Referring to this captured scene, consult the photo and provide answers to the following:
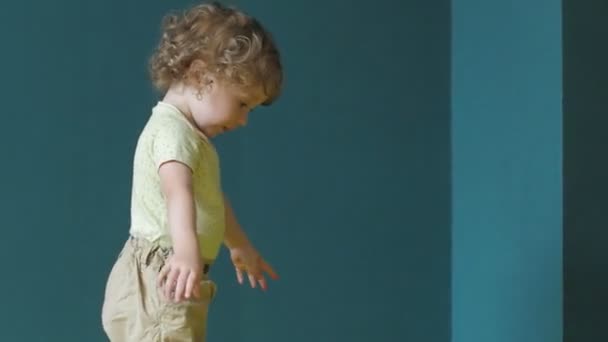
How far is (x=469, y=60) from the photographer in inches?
70.7

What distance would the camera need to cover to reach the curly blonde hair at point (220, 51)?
3.71 feet

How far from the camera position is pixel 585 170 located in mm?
1525

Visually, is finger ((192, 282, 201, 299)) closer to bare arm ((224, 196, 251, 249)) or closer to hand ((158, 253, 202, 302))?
hand ((158, 253, 202, 302))

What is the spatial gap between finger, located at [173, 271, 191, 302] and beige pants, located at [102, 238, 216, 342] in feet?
0.29

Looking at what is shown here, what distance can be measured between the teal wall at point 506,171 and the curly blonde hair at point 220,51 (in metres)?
0.57

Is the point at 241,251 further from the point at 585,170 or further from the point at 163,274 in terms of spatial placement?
the point at 585,170

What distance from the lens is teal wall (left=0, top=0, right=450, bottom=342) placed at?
1.56 metres

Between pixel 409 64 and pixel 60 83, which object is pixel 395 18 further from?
pixel 60 83

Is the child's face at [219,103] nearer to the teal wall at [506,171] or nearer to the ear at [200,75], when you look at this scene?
the ear at [200,75]

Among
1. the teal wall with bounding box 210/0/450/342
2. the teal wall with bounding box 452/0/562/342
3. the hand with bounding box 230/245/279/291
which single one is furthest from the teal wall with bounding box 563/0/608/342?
the hand with bounding box 230/245/279/291

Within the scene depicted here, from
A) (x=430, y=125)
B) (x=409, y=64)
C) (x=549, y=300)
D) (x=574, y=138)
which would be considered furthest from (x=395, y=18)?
(x=549, y=300)

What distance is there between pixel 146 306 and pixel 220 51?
1.01ft

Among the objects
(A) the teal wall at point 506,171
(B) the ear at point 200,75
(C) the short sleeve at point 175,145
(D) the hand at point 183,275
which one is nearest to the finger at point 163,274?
(D) the hand at point 183,275

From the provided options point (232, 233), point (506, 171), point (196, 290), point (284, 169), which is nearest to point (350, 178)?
point (284, 169)
